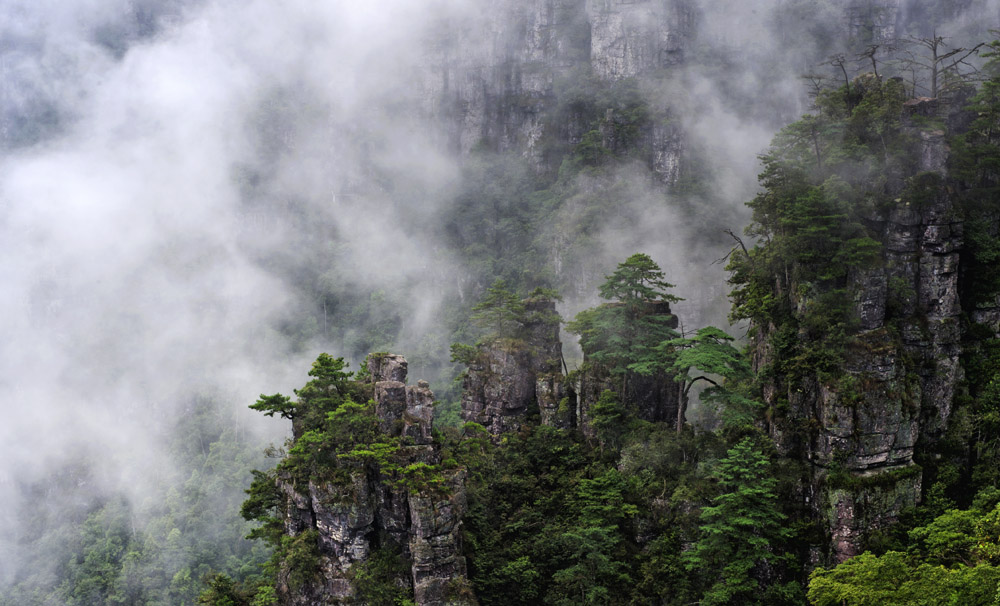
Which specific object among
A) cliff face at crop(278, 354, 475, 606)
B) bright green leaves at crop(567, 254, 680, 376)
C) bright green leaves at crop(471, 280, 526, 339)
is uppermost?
bright green leaves at crop(471, 280, 526, 339)

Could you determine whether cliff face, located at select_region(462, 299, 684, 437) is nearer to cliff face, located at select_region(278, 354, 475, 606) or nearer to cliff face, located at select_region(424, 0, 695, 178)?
cliff face, located at select_region(278, 354, 475, 606)

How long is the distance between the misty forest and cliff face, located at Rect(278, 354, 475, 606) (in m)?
0.16

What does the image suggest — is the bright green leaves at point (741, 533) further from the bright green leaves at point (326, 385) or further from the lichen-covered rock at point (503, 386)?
the bright green leaves at point (326, 385)

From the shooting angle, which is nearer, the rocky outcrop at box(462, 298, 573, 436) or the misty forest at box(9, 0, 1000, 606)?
the misty forest at box(9, 0, 1000, 606)

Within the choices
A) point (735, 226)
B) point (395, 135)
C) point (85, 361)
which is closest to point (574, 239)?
point (735, 226)

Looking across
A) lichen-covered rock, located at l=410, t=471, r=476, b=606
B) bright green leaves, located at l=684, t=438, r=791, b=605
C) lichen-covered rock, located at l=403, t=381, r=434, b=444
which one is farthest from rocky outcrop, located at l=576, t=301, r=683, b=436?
lichen-covered rock, located at l=410, t=471, r=476, b=606

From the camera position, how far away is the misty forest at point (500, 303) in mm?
30953

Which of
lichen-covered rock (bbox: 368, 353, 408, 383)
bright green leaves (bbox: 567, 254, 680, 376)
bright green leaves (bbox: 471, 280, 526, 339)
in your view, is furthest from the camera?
bright green leaves (bbox: 471, 280, 526, 339)

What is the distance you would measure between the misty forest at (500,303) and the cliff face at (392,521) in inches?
6.1

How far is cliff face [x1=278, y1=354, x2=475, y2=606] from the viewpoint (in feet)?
104

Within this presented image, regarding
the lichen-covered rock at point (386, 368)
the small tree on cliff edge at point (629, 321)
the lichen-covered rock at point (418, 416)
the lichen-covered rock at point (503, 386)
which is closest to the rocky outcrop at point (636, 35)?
the small tree on cliff edge at point (629, 321)

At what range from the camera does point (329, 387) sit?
→ 35.8m

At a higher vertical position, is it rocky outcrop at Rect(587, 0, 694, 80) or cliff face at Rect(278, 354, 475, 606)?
rocky outcrop at Rect(587, 0, 694, 80)

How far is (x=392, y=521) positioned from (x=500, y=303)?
47.1 ft
